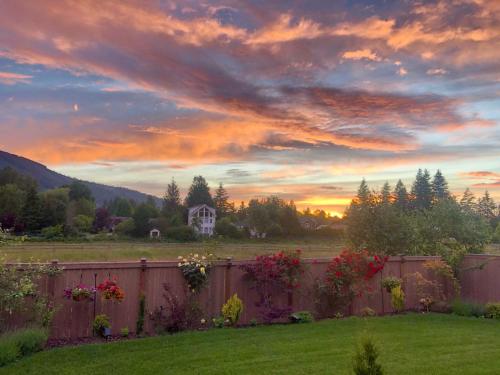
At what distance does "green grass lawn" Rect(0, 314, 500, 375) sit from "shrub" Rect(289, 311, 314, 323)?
0.48 metres

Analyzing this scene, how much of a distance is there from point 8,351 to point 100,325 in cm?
203

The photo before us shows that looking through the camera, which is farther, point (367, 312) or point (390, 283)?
point (390, 283)

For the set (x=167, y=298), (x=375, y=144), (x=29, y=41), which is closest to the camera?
(x=167, y=298)

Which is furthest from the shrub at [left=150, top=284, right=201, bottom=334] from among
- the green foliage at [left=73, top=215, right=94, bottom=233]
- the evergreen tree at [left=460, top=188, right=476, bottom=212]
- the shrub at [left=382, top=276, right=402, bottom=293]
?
the green foliage at [left=73, top=215, right=94, bottom=233]

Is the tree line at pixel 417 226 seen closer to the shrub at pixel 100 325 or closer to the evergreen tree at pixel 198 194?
the shrub at pixel 100 325

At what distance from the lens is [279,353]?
7.60 metres

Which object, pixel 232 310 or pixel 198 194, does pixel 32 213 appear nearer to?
pixel 198 194

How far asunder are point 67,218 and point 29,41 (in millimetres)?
54222

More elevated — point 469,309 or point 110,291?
point 110,291

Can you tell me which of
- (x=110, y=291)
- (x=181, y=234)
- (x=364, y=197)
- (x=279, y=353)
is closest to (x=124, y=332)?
(x=110, y=291)

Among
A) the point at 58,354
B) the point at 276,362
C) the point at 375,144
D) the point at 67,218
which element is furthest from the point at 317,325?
the point at 67,218

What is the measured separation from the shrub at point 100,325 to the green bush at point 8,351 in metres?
1.75

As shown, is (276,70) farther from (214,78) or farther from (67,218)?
(67,218)

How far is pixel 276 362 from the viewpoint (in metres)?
7.05
